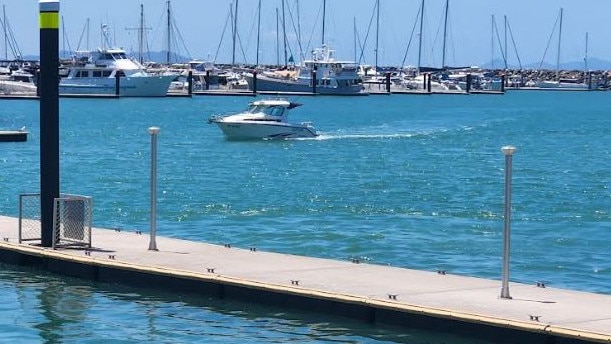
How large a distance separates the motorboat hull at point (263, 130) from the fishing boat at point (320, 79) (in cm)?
7258

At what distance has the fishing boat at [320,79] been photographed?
143000mm

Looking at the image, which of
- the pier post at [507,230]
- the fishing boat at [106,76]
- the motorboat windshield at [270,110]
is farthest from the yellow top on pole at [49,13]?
the fishing boat at [106,76]

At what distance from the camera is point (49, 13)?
21578mm

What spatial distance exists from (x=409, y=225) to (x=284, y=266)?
12.8m

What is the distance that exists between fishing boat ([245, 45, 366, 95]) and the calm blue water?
172ft

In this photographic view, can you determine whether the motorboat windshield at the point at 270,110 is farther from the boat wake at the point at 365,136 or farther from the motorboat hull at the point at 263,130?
the boat wake at the point at 365,136

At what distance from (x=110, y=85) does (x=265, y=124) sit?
197 feet

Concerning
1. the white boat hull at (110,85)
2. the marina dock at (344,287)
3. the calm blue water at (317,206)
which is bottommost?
the calm blue water at (317,206)


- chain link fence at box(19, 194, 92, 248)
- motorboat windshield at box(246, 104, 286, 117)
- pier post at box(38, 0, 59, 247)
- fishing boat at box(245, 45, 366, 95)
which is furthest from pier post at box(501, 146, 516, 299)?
fishing boat at box(245, 45, 366, 95)

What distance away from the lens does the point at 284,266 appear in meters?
20.6

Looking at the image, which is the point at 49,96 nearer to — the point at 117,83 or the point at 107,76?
the point at 117,83

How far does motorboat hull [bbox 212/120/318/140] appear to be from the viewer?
221 ft

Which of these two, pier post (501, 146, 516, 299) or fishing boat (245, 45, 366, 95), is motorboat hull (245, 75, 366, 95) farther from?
pier post (501, 146, 516, 299)

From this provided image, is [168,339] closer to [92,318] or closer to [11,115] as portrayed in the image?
[92,318]
